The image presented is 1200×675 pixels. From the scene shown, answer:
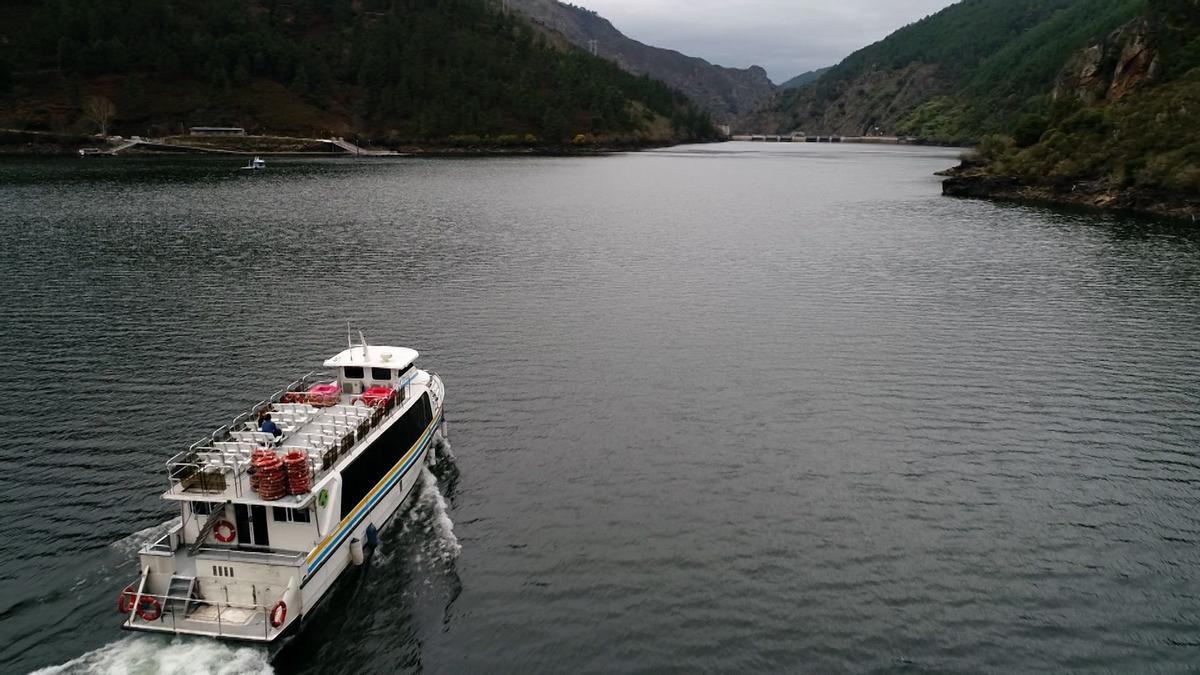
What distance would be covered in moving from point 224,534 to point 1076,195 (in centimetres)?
16040

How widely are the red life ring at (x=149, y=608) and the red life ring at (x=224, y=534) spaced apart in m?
3.11

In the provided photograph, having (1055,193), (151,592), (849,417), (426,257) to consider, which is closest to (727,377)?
(849,417)

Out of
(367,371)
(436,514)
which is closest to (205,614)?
(436,514)

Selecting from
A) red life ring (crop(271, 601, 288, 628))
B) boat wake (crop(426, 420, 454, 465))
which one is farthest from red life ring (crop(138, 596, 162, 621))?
boat wake (crop(426, 420, 454, 465))

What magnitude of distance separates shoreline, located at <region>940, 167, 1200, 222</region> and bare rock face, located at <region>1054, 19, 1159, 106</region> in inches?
1422

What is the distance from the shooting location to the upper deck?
2930 cm

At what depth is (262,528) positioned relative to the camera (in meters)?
29.8

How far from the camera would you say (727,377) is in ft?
179

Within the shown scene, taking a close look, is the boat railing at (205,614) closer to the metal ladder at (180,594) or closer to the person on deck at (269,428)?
the metal ladder at (180,594)

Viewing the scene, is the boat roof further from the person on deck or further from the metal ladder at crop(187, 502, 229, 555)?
the metal ladder at crop(187, 502, 229, 555)

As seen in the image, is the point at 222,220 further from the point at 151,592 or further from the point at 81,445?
the point at 151,592

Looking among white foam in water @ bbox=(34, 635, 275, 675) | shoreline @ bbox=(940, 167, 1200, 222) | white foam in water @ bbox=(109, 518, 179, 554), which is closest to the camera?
white foam in water @ bbox=(34, 635, 275, 675)

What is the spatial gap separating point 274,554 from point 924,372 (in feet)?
143

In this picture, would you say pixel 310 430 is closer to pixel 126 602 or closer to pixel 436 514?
pixel 436 514
